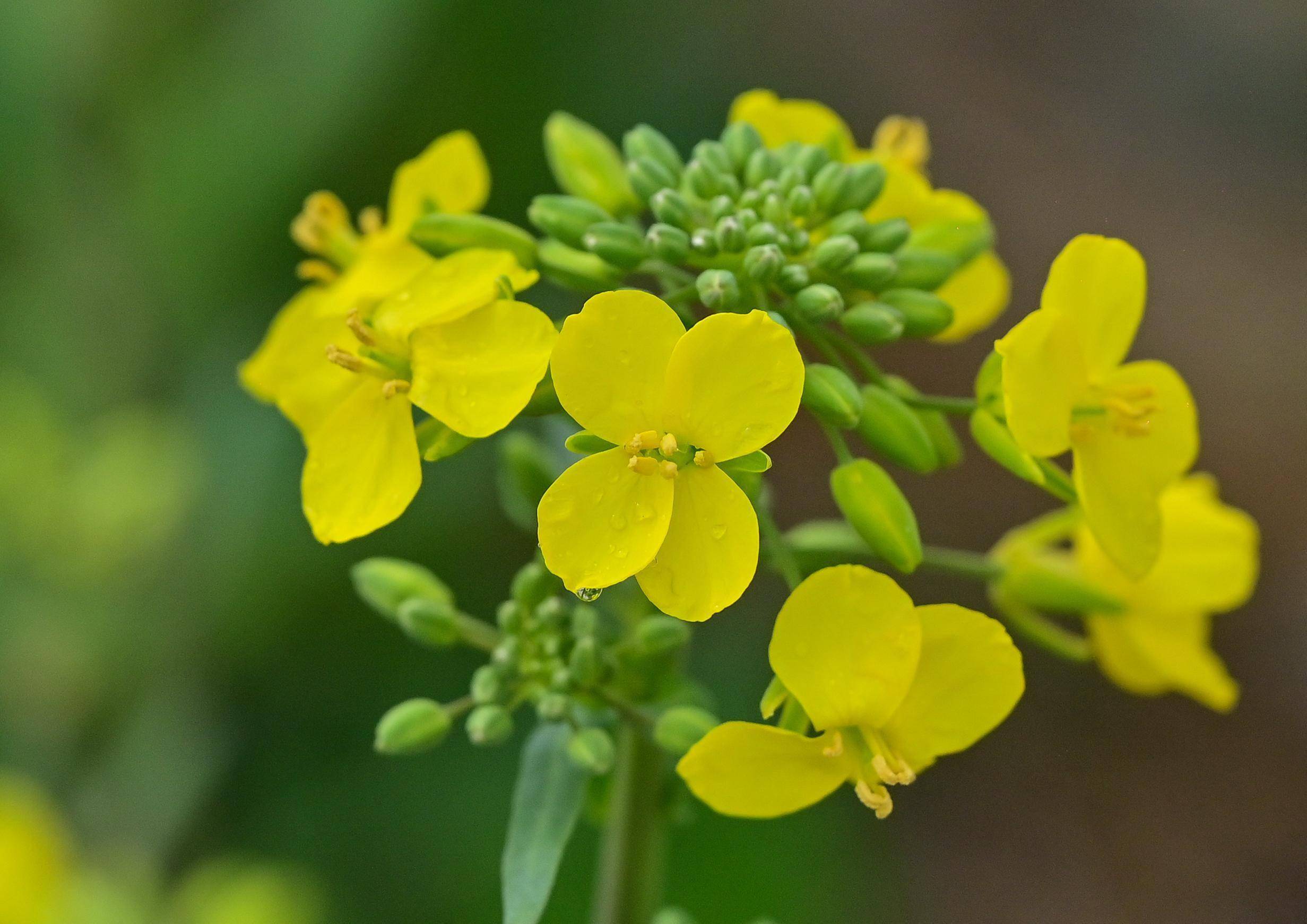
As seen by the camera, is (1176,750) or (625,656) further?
(1176,750)

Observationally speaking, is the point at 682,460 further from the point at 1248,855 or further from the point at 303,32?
the point at 1248,855

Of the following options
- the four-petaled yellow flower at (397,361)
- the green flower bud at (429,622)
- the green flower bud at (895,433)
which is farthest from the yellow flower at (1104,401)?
the green flower bud at (429,622)

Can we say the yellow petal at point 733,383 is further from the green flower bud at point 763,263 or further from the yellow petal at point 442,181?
the yellow petal at point 442,181

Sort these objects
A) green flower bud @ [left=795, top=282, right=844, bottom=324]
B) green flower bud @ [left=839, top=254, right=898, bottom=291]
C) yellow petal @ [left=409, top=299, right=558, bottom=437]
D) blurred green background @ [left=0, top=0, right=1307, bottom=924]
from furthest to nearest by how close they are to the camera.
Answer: blurred green background @ [left=0, top=0, right=1307, bottom=924]
green flower bud @ [left=839, top=254, right=898, bottom=291]
green flower bud @ [left=795, top=282, right=844, bottom=324]
yellow petal @ [left=409, top=299, right=558, bottom=437]

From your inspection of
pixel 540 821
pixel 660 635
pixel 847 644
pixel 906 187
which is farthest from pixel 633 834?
pixel 906 187

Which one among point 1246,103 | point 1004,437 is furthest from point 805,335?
point 1246,103

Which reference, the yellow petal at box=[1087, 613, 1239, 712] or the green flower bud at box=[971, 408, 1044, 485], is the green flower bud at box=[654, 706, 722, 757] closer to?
the green flower bud at box=[971, 408, 1044, 485]

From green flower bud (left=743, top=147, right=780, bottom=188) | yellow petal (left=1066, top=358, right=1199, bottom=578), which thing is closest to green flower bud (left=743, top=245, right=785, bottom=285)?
green flower bud (left=743, top=147, right=780, bottom=188)
